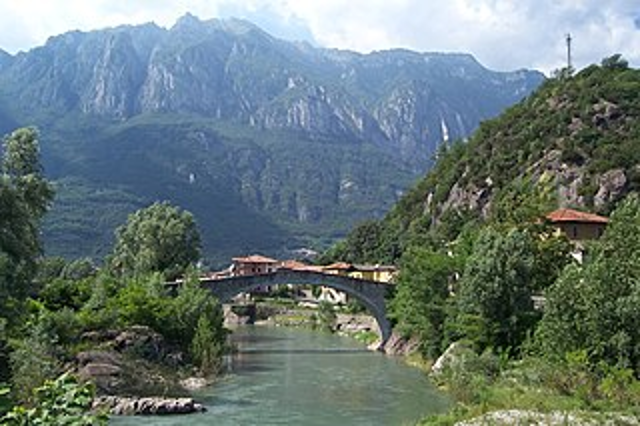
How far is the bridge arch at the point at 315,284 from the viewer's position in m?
75.8

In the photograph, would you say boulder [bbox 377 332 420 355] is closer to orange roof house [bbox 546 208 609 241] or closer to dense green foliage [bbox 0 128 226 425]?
orange roof house [bbox 546 208 609 241]

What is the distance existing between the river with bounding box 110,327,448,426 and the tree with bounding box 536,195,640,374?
693 cm

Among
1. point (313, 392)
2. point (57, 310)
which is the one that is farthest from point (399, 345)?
point (57, 310)

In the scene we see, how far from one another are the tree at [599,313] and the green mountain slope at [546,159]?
56491mm

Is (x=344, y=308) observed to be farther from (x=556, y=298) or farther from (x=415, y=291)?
(x=556, y=298)

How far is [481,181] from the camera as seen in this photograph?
123 metres

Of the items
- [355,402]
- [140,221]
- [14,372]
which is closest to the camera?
[14,372]

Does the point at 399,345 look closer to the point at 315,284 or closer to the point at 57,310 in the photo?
the point at 315,284

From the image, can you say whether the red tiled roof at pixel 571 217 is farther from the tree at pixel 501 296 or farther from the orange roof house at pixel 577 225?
the tree at pixel 501 296

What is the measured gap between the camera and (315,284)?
81562 mm

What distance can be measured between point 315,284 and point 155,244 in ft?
61.8

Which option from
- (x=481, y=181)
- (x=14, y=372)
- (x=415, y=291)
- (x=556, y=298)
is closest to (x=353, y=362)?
(x=415, y=291)

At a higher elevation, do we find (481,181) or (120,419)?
(481,181)

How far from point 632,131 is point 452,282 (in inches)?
2193
